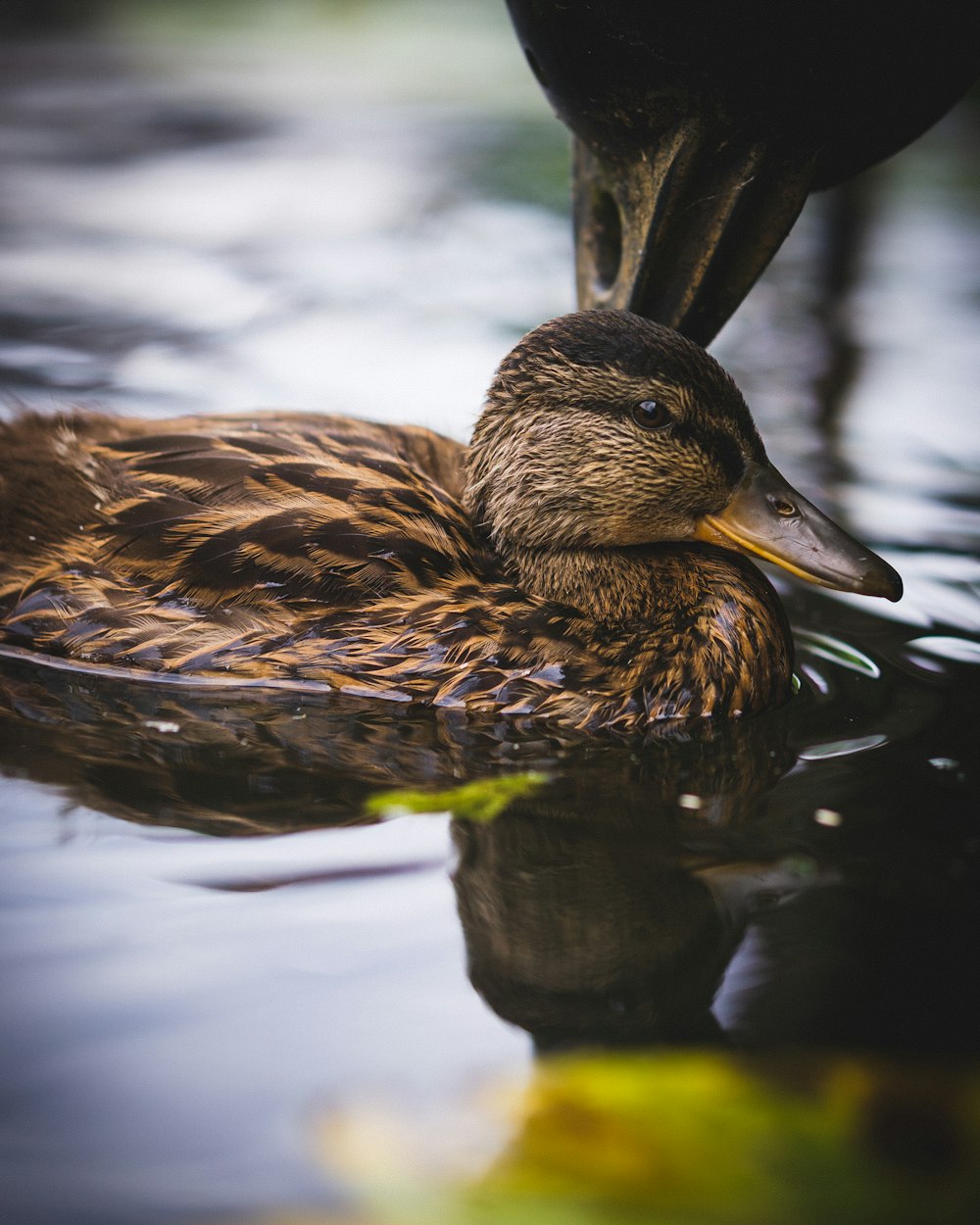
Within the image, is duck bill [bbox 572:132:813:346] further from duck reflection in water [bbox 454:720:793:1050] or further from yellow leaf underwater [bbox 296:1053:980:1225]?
yellow leaf underwater [bbox 296:1053:980:1225]

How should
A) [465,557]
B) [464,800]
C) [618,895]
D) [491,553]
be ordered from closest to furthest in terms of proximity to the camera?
[618,895]
[464,800]
[465,557]
[491,553]

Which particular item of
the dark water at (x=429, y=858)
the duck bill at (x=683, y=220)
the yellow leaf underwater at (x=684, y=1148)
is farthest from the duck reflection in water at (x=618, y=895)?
the duck bill at (x=683, y=220)

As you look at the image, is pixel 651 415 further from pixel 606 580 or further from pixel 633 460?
pixel 606 580

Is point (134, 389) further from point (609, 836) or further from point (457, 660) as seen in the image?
point (609, 836)

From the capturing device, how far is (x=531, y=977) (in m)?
2.98

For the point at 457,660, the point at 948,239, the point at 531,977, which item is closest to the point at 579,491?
the point at 457,660

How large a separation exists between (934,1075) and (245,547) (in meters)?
2.34

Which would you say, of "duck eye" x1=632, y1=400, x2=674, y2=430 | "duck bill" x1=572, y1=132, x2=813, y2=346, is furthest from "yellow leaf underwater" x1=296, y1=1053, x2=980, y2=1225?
"duck bill" x1=572, y1=132, x2=813, y2=346

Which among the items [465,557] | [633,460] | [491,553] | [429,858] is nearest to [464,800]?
[429,858]

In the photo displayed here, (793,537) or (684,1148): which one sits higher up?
(793,537)

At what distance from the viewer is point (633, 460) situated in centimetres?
426

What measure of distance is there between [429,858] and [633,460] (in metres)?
1.45

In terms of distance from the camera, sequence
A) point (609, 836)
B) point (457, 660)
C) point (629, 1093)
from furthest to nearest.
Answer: point (457, 660) → point (609, 836) → point (629, 1093)

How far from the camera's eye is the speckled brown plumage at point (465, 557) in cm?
416
